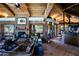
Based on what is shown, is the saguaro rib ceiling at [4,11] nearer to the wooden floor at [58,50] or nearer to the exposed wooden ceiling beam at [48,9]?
the exposed wooden ceiling beam at [48,9]

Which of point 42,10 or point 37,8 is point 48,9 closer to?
point 42,10

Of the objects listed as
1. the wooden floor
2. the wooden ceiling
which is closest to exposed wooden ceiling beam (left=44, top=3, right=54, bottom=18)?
the wooden ceiling

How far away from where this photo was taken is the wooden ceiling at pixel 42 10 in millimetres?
2570

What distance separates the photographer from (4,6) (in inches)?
104

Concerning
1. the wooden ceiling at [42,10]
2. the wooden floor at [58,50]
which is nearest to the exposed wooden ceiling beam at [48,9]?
the wooden ceiling at [42,10]

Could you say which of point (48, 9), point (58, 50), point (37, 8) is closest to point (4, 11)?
point (37, 8)

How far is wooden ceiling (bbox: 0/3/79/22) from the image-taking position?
8.43ft

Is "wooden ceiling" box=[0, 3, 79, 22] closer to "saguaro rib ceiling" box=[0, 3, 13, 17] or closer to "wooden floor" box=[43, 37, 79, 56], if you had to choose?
"saguaro rib ceiling" box=[0, 3, 13, 17]

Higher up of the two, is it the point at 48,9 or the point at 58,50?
the point at 48,9

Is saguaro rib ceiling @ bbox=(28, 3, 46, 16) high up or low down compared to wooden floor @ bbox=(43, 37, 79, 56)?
up

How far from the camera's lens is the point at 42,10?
2.61m

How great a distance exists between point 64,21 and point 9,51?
1.27 meters

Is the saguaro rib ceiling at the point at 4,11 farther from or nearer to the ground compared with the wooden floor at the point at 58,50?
farther from the ground

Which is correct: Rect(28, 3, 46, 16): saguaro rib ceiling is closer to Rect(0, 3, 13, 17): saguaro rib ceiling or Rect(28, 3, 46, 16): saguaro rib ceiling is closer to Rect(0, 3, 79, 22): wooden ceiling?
Rect(0, 3, 79, 22): wooden ceiling
